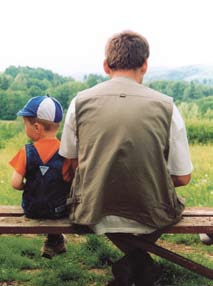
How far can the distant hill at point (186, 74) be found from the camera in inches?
417

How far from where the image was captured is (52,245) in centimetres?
503

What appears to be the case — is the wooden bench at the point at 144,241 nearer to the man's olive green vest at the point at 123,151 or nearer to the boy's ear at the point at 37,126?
the man's olive green vest at the point at 123,151

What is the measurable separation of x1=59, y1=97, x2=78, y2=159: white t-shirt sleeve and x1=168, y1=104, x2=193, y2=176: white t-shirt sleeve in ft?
1.93

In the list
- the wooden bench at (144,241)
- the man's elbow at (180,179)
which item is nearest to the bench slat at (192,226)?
the wooden bench at (144,241)

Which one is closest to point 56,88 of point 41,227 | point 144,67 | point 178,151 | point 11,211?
point 11,211

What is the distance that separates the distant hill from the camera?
1060cm

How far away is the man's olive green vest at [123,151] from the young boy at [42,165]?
0.33 metres

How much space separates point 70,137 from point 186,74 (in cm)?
866

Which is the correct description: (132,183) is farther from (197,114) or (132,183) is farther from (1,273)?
(197,114)

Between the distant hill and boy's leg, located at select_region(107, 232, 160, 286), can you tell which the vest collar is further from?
the distant hill

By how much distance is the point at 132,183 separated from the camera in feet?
12.6

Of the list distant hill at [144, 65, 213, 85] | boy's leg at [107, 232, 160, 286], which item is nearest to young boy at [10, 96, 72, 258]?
boy's leg at [107, 232, 160, 286]

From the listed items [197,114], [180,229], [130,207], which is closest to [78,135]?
[130,207]

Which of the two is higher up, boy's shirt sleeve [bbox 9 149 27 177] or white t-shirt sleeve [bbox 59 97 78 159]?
white t-shirt sleeve [bbox 59 97 78 159]
